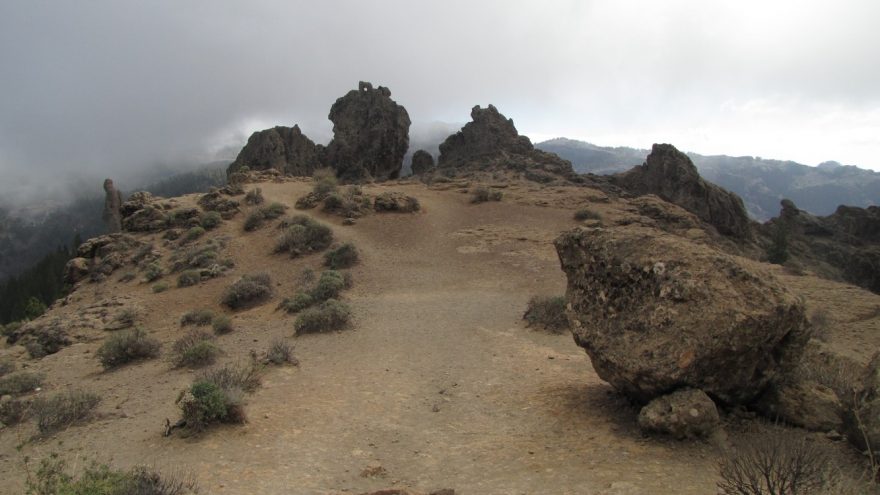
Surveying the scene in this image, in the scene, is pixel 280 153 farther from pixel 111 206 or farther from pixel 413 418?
pixel 413 418

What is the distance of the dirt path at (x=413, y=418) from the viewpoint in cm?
616

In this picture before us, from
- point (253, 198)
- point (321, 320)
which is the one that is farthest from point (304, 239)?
point (321, 320)

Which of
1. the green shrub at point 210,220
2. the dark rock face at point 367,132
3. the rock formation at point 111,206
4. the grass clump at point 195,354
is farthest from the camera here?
the dark rock face at point 367,132

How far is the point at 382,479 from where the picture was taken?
651 cm

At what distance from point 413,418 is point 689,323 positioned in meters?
4.96

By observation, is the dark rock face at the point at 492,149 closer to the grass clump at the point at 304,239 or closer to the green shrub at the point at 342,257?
the grass clump at the point at 304,239

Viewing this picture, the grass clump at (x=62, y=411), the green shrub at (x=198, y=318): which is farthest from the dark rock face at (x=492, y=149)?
the grass clump at (x=62, y=411)

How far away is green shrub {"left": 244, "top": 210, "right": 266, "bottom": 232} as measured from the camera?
Result: 1085 inches

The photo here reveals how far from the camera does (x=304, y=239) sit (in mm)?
24891

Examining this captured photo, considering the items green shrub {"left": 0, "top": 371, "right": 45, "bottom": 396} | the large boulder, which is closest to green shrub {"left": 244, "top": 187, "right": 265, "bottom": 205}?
green shrub {"left": 0, "top": 371, "right": 45, "bottom": 396}

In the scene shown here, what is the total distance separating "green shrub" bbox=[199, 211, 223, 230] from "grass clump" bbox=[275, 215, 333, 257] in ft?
15.0

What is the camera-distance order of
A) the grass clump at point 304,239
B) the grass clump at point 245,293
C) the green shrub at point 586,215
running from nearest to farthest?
the grass clump at point 245,293 < the grass clump at point 304,239 < the green shrub at point 586,215

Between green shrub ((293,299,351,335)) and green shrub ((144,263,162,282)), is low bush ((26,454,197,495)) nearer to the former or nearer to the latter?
green shrub ((293,299,351,335))

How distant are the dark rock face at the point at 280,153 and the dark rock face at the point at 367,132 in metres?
2.09
